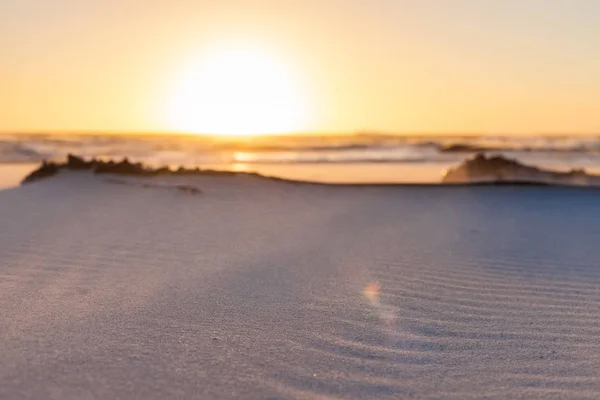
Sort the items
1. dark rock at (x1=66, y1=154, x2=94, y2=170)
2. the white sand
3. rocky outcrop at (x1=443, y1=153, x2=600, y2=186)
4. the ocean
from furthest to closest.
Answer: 1. the ocean
2. rocky outcrop at (x1=443, y1=153, x2=600, y2=186)
3. dark rock at (x1=66, y1=154, x2=94, y2=170)
4. the white sand

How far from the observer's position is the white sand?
2.11 meters

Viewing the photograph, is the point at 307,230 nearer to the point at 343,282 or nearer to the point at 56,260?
the point at 343,282

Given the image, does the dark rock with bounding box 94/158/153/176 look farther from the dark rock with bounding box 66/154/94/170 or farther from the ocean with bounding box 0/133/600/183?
the ocean with bounding box 0/133/600/183

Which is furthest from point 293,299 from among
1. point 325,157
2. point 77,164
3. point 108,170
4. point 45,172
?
point 325,157

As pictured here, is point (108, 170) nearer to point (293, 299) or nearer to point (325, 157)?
point (293, 299)

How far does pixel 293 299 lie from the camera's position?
10.1 ft

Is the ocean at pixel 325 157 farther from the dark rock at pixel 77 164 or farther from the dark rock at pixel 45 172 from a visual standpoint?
the dark rock at pixel 45 172

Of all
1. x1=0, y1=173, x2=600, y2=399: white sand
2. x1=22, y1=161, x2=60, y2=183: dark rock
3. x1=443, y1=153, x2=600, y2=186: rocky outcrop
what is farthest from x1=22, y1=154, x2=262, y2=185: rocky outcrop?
x1=443, y1=153, x2=600, y2=186: rocky outcrop

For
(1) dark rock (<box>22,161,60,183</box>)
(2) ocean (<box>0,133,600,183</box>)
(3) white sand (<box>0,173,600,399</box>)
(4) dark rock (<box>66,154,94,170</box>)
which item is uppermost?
(2) ocean (<box>0,133,600,183</box>)

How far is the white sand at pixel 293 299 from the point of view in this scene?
2111 mm

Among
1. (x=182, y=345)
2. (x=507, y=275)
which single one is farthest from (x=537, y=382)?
(x=507, y=275)

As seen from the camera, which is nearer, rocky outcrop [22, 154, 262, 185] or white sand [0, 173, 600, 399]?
white sand [0, 173, 600, 399]

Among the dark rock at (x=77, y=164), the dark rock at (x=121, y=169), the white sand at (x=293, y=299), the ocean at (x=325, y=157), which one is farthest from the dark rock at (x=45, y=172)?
the ocean at (x=325, y=157)

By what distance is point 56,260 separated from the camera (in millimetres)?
3793
